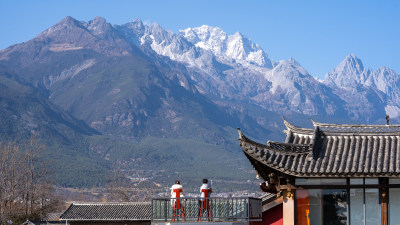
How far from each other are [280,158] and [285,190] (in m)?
1.53

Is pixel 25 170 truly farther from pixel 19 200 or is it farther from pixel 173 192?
pixel 173 192

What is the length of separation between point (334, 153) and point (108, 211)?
71.7m

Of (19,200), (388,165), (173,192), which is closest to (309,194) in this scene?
(388,165)

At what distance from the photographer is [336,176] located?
96.5 ft

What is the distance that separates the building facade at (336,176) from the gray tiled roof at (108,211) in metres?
68.0

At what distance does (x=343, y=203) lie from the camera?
30.2m

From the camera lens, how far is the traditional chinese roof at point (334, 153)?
96.2ft

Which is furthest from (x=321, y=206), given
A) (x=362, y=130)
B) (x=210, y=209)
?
(x=210, y=209)

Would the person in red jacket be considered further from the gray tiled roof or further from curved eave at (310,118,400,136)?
the gray tiled roof

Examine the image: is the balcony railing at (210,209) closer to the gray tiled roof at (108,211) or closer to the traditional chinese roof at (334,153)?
the traditional chinese roof at (334,153)

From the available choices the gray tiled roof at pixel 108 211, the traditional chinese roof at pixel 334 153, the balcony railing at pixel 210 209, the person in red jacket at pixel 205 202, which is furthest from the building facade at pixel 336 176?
the gray tiled roof at pixel 108 211

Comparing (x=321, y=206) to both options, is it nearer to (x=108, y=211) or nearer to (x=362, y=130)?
(x=362, y=130)

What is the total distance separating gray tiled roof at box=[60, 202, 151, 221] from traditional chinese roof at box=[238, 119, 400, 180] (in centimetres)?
6790

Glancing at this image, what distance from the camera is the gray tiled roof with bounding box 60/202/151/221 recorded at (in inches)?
3844
